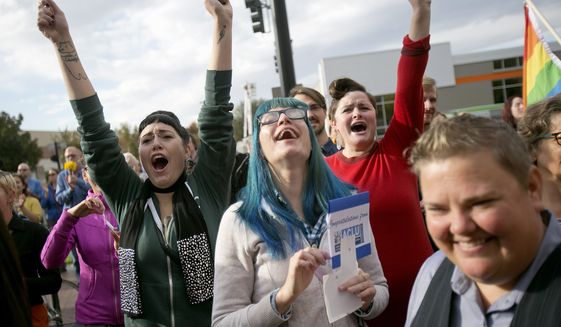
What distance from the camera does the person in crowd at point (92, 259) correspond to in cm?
336

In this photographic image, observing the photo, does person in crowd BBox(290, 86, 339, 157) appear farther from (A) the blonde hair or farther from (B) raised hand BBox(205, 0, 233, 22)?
(A) the blonde hair

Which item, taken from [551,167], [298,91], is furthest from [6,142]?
[551,167]

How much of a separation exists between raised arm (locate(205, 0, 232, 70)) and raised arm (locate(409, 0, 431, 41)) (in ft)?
3.31

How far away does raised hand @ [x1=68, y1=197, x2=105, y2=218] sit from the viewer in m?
2.99

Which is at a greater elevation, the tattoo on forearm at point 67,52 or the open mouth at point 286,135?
the tattoo on forearm at point 67,52

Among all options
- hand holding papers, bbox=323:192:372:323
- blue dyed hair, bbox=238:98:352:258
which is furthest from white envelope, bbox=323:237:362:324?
blue dyed hair, bbox=238:98:352:258

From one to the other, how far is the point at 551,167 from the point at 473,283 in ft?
3.35

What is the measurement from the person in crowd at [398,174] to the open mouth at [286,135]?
66 cm

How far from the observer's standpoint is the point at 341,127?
10.4ft

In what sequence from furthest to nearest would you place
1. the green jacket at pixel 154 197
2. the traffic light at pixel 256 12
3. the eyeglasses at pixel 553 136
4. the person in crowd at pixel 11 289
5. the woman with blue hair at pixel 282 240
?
the traffic light at pixel 256 12 < the green jacket at pixel 154 197 < the eyeglasses at pixel 553 136 < the woman with blue hair at pixel 282 240 < the person in crowd at pixel 11 289

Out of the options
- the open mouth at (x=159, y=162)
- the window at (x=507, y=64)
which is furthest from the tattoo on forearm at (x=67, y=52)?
the window at (x=507, y=64)

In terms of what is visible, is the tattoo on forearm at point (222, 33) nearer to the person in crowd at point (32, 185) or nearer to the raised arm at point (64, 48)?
the raised arm at point (64, 48)

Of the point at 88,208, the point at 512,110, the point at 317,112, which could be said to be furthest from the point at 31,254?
the point at 512,110

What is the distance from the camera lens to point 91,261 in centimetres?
347
